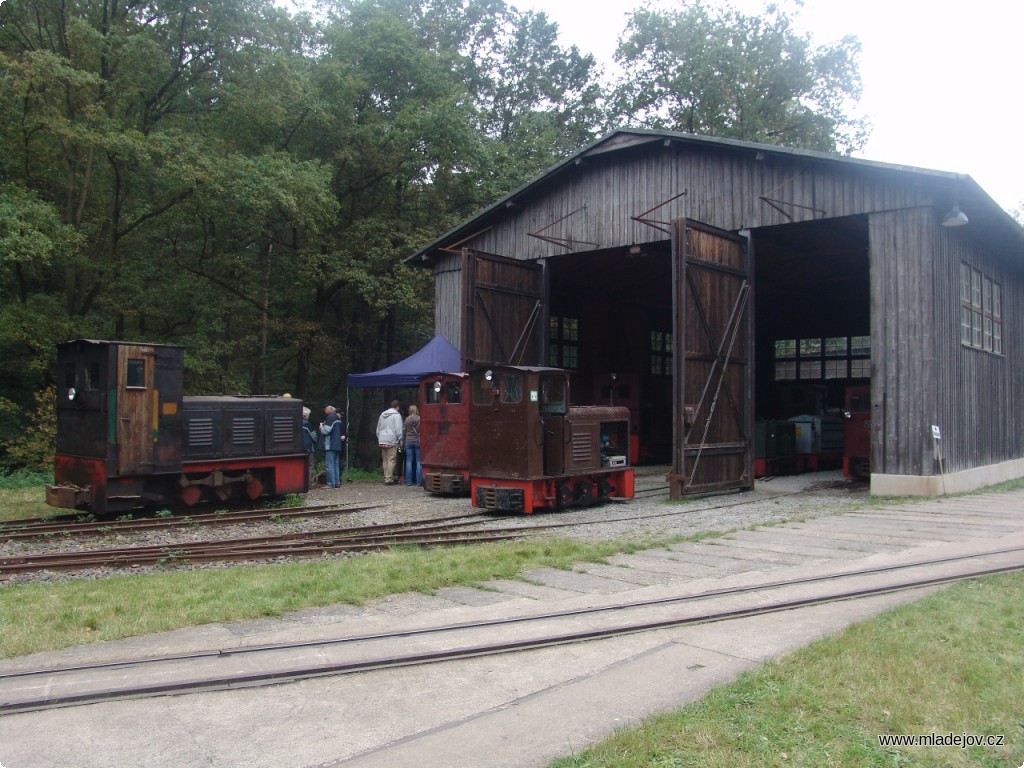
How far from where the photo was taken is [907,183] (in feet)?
49.3

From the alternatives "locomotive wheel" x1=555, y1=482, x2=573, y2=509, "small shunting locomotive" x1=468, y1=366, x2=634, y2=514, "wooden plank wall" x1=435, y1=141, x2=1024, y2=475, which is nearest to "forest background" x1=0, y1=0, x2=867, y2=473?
"wooden plank wall" x1=435, y1=141, x2=1024, y2=475

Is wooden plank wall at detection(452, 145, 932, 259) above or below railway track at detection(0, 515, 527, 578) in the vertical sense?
above

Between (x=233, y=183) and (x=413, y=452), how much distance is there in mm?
9427

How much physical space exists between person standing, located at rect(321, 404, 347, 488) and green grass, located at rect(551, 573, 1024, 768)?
1322 cm

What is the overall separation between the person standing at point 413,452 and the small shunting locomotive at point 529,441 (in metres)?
5.05

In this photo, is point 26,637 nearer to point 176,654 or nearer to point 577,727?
point 176,654

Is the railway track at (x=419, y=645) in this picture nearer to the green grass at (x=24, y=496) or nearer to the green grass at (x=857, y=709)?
the green grass at (x=857, y=709)

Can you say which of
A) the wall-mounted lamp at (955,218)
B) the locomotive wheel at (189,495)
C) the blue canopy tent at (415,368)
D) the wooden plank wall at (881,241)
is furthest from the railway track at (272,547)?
the wall-mounted lamp at (955,218)

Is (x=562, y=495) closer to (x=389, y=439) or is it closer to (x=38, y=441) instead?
(x=389, y=439)

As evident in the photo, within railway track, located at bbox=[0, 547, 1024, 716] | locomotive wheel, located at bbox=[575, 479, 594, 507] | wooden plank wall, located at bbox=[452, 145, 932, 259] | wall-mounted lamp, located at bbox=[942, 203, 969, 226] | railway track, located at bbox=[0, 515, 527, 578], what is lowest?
railway track, located at bbox=[0, 515, 527, 578]

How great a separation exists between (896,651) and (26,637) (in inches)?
227

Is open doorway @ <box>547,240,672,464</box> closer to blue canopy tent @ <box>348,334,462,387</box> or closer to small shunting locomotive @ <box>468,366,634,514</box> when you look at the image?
blue canopy tent @ <box>348,334,462,387</box>

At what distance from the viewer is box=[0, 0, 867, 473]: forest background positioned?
20.7 meters

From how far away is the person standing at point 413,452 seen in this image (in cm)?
1867
